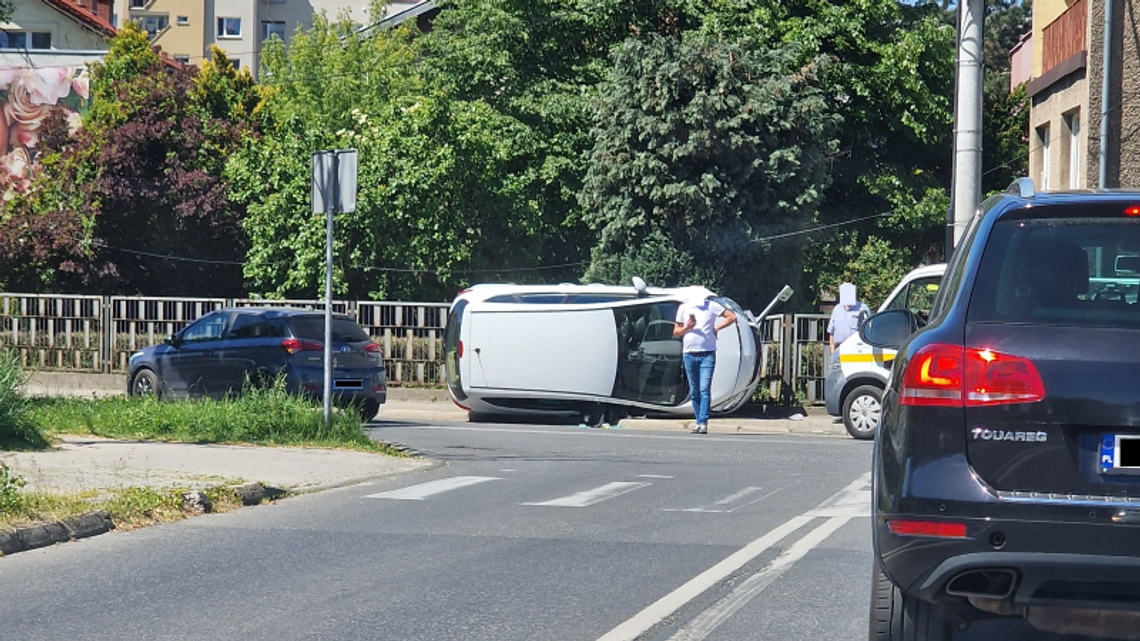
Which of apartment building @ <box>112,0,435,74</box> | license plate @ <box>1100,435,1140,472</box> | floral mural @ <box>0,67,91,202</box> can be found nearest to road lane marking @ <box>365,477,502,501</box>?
license plate @ <box>1100,435,1140,472</box>

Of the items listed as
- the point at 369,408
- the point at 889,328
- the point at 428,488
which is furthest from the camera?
the point at 369,408

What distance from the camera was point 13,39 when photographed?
5728 centimetres

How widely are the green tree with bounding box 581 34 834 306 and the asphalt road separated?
14.3 m

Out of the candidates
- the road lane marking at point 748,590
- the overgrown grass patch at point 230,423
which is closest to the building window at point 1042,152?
the overgrown grass patch at point 230,423

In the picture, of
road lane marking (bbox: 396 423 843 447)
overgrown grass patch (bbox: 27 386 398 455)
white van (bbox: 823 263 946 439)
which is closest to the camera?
overgrown grass patch (bbox: 27 386 398 455)

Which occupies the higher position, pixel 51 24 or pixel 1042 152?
pixel 51 24

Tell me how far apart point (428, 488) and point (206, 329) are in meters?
9.88

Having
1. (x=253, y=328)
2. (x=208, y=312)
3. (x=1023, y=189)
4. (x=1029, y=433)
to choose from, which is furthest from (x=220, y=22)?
(x=1029, y=433)

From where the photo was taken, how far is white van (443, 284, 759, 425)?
20.1m

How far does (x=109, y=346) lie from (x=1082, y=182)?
18.4m

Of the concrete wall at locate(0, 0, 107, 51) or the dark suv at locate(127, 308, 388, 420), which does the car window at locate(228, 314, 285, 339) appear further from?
the concrete wall at locate(0, 0, 107, 51)

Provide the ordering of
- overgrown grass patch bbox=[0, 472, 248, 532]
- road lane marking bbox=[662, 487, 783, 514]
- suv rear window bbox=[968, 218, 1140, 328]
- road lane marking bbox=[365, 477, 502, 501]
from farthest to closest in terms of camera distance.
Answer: road lane marking bbox=[365, 477, 502, 501] < road lane marking bbox=[662, 487, 783, 514] < overgrown grass patch bbox=[0, 472, 248, 532] < suv rear window bbox=[968, 218, 1140, 328]

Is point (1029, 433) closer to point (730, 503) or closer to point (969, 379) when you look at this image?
point (969, 379)

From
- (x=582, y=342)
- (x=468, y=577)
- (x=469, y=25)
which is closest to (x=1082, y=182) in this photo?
(x=582, y=342)
